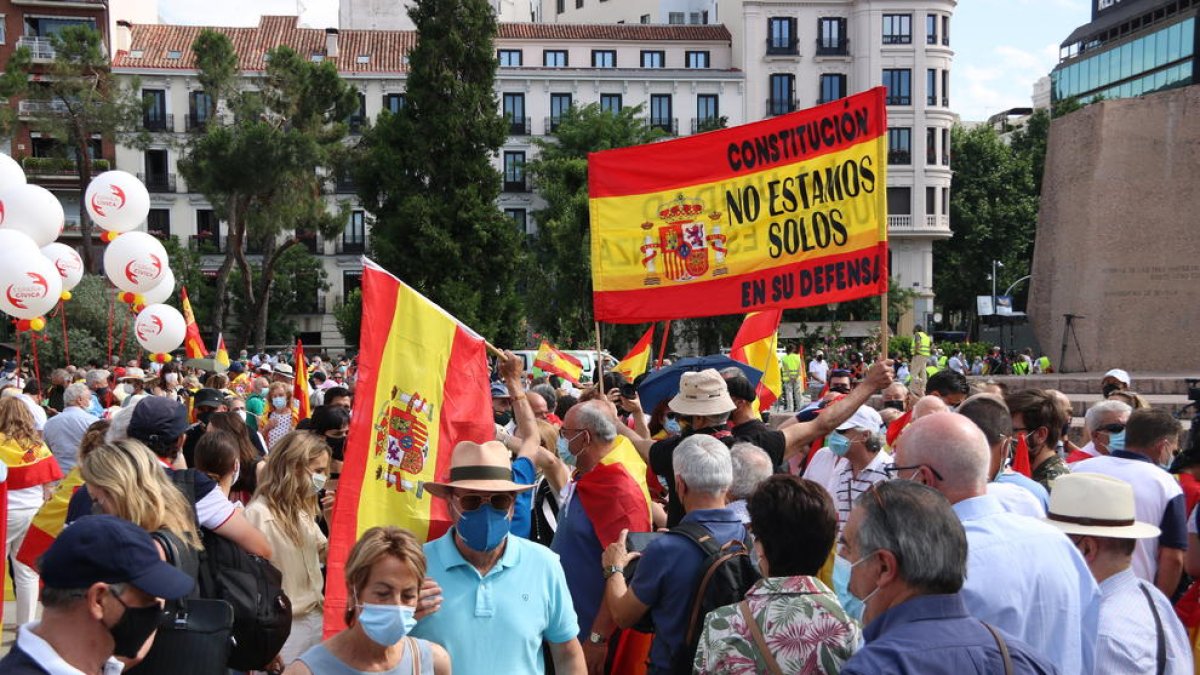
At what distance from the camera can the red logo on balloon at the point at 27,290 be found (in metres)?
14.4

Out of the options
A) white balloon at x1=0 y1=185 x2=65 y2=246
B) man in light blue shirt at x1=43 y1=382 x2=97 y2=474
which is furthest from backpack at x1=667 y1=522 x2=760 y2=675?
white balloon at x1=0 y1=185 x2=65 y2=246

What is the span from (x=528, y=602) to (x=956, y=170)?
221 feet

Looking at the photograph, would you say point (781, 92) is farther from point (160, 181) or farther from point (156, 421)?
point (156, 421)

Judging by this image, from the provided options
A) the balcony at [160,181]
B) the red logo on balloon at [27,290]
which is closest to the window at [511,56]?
the balcony at [160,181]

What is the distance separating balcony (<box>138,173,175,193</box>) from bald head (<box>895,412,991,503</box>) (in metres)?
61.0

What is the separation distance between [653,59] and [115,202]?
47607 millimetres

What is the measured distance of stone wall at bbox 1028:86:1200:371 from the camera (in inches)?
661

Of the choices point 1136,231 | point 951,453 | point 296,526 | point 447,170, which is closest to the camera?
point 951,453

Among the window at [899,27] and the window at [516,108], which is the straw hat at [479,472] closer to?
the window at [516,108]

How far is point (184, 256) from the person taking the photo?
5594 cm

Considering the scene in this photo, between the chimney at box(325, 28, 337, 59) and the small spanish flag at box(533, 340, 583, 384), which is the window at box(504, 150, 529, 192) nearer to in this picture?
the chimney at box(325, 28, 337, 59)

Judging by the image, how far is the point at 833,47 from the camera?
61562 mm

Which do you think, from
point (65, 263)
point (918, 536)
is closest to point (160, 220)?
point (65, 263)

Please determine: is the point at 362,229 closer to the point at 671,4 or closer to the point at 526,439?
the point at 671,4
